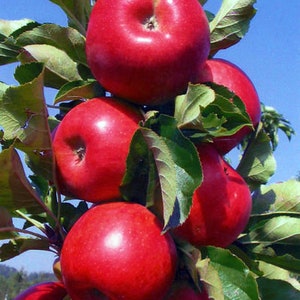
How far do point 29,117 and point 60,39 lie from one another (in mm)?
255

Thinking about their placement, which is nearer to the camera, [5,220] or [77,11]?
[5,220]

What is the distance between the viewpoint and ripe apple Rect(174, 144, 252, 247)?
1.33 meters

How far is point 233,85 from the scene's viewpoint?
1462 millimetres

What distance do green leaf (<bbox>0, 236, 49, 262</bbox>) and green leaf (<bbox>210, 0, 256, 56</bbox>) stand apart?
63 centimetres

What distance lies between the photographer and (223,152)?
56.9 inches

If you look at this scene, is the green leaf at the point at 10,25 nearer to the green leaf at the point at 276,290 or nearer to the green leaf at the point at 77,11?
the green leaf at the point at 77,11

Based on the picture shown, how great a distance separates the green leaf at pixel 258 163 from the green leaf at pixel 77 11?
1.63 ft

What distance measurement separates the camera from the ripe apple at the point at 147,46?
4.30 feet

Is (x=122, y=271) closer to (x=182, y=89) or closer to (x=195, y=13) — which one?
(x=182, y=89)

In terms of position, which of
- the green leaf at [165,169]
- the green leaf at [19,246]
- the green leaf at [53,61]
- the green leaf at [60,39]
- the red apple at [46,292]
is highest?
the green leaf at [60,39]

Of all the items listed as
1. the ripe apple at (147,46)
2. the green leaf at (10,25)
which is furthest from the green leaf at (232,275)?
the green leaf at (10,25)

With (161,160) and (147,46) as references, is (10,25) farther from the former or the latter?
(161,160)

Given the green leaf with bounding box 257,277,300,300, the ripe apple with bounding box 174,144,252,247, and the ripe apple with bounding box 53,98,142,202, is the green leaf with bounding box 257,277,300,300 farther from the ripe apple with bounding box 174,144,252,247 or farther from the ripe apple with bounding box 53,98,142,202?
the ripe apple with bounding box 53,98,142,202

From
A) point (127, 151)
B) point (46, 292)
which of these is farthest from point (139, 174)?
point (46, 292)
